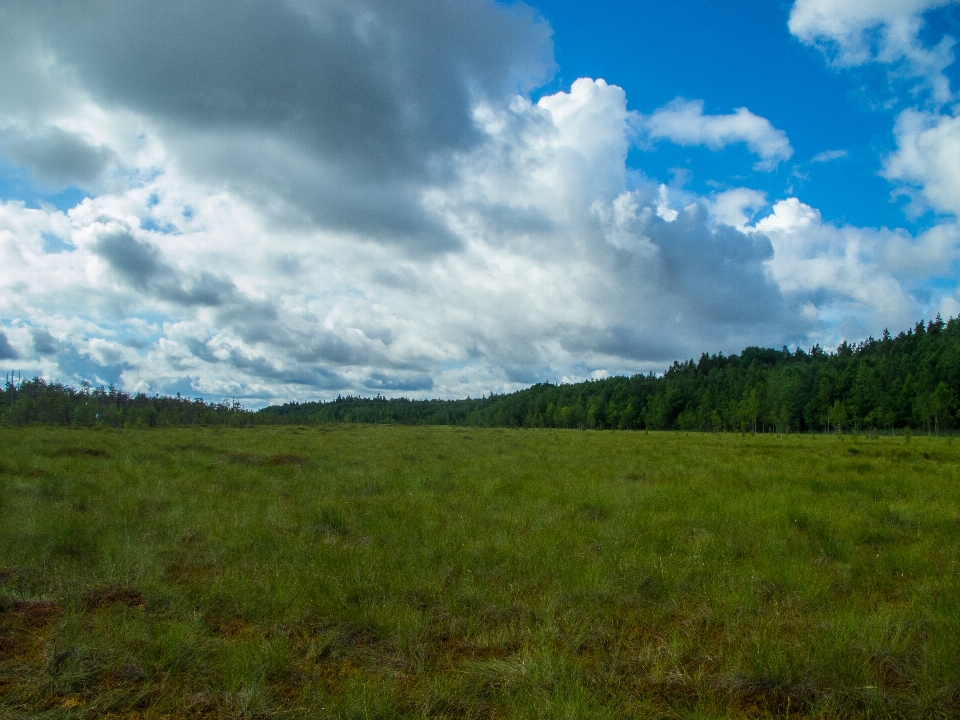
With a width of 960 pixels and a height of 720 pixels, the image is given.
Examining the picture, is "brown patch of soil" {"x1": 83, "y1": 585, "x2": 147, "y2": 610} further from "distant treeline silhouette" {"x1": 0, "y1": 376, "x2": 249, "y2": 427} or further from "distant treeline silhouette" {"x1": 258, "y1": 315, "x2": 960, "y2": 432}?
"distant treeline silhouette" {"x1": 258, "y1": 315, "x2": 960, "y2": 432}

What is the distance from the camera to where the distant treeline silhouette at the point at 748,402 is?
2496 inches

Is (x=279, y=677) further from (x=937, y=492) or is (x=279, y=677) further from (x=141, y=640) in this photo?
(x=937, y=492)

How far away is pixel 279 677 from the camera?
14.6ft

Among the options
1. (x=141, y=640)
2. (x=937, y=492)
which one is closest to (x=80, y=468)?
(x=141, y=640)

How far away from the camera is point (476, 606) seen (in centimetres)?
596

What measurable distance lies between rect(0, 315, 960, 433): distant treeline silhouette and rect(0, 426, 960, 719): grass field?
Result: 55.5m

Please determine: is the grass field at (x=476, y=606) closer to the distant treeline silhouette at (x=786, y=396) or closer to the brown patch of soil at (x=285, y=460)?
the brown patch of soil at (x=285, y=460)

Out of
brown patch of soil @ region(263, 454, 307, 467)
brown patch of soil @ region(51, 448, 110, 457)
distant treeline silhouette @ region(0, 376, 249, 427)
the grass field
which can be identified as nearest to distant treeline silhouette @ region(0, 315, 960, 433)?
distant treeline silhouette @ region(0, 376, 249, 427)

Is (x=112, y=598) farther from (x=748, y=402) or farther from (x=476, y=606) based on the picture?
(x=748, y=402)

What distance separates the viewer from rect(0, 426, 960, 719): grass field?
4160mm

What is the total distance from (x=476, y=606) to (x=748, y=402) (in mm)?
92526

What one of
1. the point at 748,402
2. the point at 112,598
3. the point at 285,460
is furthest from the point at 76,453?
the point at 748,402

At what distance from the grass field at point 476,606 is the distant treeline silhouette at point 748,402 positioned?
55.5 metres

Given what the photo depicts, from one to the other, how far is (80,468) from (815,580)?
18109mm
